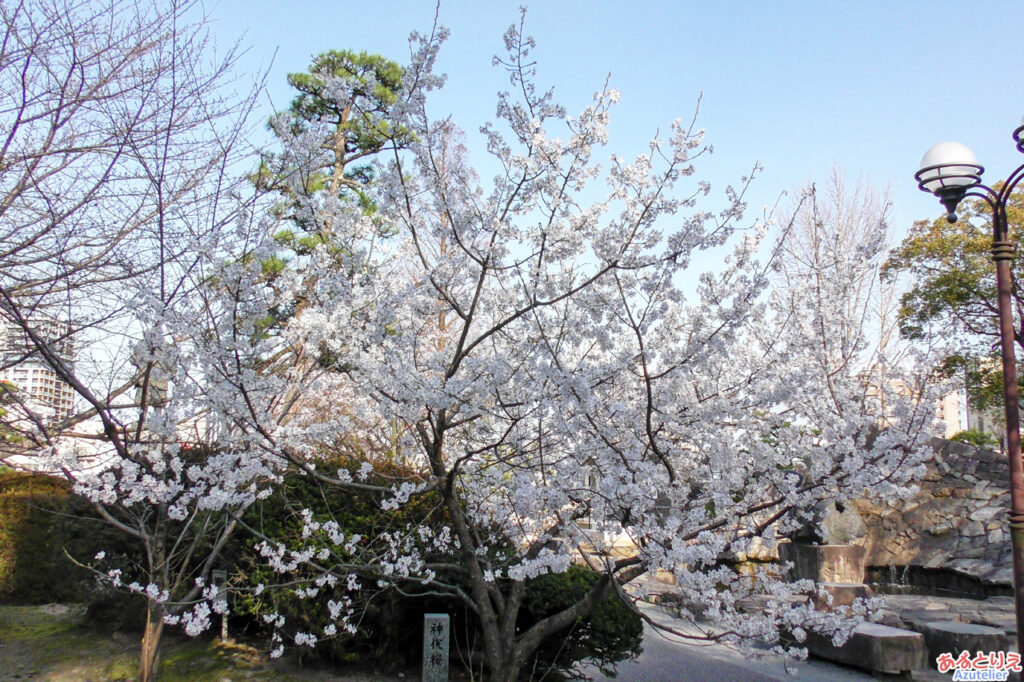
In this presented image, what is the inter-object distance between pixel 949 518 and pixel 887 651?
6043mm

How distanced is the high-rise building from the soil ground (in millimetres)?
2200

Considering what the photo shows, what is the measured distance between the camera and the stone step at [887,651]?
19.3 ft

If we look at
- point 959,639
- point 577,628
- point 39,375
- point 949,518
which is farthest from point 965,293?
point 39,375

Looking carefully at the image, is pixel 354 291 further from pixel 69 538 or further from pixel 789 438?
pixel 69 538

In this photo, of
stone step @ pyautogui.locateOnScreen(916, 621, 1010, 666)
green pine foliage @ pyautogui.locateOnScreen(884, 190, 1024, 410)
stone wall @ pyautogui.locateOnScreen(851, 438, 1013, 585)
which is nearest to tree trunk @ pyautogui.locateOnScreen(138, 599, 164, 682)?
stone step @ pyautogui.locateOnScreen(916, 621, 1010, 666)

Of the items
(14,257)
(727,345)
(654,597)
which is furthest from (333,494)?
(654,597)

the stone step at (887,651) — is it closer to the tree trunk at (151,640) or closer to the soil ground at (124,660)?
the soil ground at (124,660)

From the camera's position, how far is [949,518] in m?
10.7

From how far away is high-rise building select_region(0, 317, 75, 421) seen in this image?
204 inches

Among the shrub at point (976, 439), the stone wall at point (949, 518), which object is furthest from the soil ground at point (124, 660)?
the shrub at point (976, 439)

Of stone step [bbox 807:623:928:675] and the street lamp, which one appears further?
stone step [bbox 807:623:928:675]

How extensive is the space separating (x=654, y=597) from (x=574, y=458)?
230 inches

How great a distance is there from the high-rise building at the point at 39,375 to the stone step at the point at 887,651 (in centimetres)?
700

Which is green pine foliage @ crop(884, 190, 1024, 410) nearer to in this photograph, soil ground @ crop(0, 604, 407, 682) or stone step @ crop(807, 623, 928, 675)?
stone step @ crop(807, 623, 928, 675)
